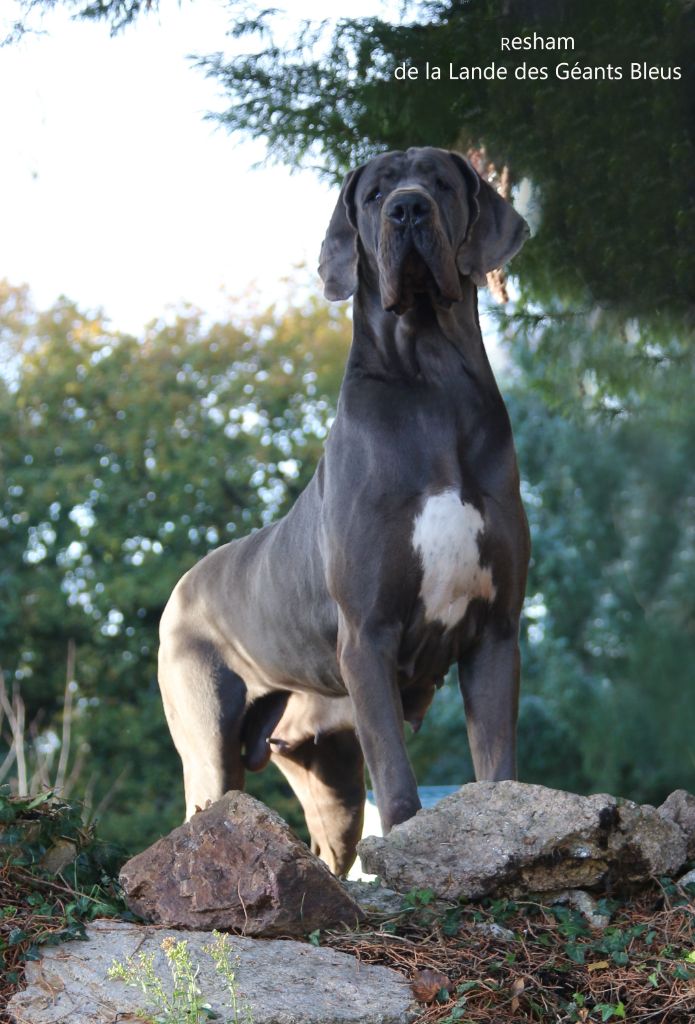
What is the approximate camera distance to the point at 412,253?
352 cm

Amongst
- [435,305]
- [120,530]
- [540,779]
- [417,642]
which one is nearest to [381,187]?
[435,305]

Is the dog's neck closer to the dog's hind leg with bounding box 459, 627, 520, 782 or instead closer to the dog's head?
the dog's head

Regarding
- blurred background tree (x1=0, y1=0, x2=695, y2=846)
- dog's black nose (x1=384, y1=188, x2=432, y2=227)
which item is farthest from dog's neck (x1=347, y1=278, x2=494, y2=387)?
blurred background tree (x1=0, y1=0, x2=695, y2=846)

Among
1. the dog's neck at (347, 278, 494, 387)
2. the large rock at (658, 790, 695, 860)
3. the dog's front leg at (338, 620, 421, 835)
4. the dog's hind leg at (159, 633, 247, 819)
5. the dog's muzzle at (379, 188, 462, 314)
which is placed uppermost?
the dog's muzzle at (379, 188, 462, 314)

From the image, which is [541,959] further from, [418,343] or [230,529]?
[230,529]

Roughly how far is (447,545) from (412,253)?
79 cm

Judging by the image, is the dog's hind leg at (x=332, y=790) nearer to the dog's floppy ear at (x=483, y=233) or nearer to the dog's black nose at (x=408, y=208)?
the dog's floppy ear at (x=483, y=233)

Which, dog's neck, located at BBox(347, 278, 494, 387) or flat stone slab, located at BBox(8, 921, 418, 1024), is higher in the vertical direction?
dog's neck, located at BBox(347, 278, 494, 387)

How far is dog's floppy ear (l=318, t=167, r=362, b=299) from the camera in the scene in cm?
373

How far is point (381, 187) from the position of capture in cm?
365

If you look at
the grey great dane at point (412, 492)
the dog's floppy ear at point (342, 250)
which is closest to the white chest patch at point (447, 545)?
the grey great dane at point (412, 492)

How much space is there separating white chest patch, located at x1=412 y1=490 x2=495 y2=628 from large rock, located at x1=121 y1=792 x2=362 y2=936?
860 millimetres

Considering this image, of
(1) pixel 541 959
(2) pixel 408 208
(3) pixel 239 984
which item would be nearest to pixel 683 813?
(1) pixel 541 959

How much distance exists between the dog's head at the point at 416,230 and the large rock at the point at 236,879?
1.49 metres
